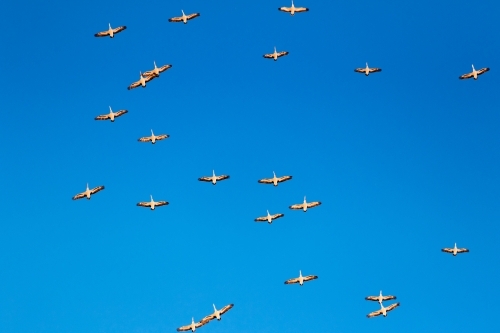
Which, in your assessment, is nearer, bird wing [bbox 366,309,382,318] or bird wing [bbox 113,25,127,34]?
bird wing [bbox 113,25,127,34]

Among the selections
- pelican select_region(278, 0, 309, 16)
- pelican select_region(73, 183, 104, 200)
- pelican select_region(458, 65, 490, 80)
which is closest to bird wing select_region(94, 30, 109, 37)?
pelican select_region(73, 183, 104, 200)

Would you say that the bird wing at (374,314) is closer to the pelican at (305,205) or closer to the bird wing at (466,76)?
the pelican at (305,205)

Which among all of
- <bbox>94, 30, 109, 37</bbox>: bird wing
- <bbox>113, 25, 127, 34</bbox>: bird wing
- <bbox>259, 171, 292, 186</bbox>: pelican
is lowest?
<bbox>259, 171, 292, 186</bbox>: pelican

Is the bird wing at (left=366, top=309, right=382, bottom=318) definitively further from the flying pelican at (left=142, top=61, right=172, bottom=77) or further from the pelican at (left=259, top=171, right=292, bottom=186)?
the flying pelican at (left=142, top=61, right=172, bottom=77)

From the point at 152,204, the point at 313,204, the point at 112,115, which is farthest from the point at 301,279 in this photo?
the point at 112,115

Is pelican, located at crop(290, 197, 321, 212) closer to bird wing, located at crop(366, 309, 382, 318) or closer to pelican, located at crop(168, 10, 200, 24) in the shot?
bird wing, located at crop(366, 309, 382, 318)

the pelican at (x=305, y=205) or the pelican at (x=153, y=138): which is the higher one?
the pelican at (x=153, y=138)

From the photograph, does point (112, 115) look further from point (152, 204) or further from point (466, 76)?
point (466, 76)

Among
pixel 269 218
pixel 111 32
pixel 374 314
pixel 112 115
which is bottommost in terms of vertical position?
pixel 374 314

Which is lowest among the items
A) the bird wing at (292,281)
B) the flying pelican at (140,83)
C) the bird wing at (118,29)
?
the bird wing at (292,281)

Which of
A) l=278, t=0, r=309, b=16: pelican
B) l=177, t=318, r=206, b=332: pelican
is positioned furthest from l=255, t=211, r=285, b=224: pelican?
l=278, t=0, r=309, b=16: pelican

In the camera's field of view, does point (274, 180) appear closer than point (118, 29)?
No

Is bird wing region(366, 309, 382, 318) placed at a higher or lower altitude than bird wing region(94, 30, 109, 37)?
lower

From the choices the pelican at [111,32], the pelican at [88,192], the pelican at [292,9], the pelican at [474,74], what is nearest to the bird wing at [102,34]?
the pelican at [111,32]
